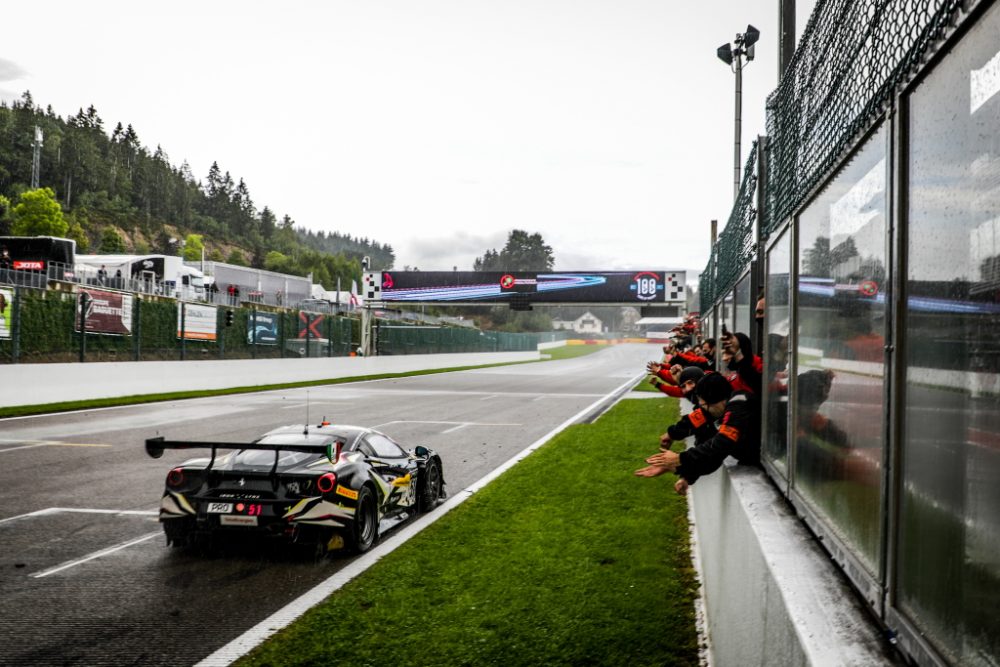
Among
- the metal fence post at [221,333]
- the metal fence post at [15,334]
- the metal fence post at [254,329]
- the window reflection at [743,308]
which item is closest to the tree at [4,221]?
the metal fence post at [254,329]

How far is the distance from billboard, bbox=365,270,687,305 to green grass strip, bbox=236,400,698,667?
43.4 metres

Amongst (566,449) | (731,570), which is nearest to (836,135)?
(731,570)

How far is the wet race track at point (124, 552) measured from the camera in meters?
5.04

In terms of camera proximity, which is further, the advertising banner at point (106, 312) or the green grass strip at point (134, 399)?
the advertising banner at point (106, 312)

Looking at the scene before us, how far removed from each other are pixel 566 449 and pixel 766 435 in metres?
8.33

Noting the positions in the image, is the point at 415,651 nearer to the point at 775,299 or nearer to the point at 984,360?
the point at 775,299

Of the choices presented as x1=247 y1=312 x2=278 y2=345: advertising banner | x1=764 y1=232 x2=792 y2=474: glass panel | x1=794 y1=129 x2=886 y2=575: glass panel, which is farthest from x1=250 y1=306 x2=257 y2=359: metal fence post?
x1=794 y1=129 x2=886 y2=575: glass panel

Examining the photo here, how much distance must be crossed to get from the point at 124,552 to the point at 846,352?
6.23 m

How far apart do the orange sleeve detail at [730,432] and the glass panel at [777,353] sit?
0.71ft

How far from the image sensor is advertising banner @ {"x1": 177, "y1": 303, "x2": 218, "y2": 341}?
26.0m

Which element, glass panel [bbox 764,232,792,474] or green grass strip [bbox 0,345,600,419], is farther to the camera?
green grass strip [bbox 0,345,600,419]

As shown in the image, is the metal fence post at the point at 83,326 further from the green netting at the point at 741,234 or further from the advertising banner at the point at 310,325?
the green netting at the point at 741,234

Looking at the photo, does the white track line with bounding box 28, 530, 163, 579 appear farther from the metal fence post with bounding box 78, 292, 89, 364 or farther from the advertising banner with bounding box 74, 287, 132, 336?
the advertising banner with bounding box 74, 287, 132, 336

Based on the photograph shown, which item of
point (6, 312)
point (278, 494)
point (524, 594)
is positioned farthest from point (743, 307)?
point (6, 312)
